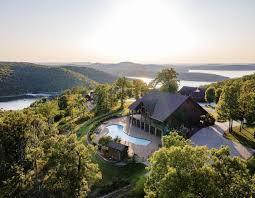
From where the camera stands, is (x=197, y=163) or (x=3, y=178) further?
(x=3, y=178)

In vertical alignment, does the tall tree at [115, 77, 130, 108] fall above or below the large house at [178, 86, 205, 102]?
above

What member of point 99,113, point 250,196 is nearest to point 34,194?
point 250,196

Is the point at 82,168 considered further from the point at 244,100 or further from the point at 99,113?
the point at 99,113

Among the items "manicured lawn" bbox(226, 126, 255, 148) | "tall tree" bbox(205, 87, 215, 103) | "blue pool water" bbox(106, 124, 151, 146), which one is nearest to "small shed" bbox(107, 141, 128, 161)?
"blue pool water" bbox(106, 124, 151, 146)

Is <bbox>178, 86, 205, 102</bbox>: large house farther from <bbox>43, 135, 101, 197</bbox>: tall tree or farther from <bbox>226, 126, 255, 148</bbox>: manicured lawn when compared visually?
<bbox>43, 135, 101, 197</bbox>: tall tree

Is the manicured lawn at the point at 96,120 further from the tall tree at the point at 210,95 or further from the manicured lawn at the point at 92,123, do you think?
the tall tree at the point at 210,95

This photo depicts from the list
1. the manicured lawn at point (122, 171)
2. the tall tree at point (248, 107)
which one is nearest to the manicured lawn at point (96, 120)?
the manicured lawn at point (122, 171)
